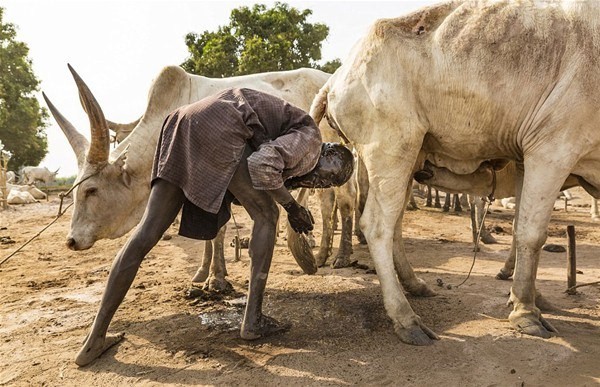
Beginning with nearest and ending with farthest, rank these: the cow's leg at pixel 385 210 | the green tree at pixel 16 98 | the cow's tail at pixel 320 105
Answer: the cow's leg at pixel 385 210 < the cow's tail at pixel 320 105 < the green tree at pixel 16 98

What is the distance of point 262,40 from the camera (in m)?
20.6

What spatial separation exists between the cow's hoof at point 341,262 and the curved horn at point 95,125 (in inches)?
115

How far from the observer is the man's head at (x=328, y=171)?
3.47 m

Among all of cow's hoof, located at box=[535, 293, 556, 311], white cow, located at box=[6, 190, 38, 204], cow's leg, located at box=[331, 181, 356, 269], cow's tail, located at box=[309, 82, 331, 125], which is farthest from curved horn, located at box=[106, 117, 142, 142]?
white cow, located at box=[6, 190, 38, 204]

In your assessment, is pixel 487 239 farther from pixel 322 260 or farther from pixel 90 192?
pixel 90 192

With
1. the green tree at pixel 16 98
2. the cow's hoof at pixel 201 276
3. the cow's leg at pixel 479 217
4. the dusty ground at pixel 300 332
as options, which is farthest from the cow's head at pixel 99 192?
the green tree at pixel 16 98

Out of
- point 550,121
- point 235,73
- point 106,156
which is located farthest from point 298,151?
point 235,73

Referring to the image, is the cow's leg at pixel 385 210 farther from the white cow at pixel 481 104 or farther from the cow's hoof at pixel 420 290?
the cow's hoof at pixel 420 290

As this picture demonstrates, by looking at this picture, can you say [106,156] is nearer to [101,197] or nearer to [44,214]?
[101,197]

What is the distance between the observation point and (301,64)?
70.4 feet

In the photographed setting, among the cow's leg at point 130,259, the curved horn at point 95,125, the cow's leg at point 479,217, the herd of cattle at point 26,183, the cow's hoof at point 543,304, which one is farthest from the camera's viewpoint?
the herd of cattle at point 26,183

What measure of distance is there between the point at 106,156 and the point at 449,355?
3.38 metres

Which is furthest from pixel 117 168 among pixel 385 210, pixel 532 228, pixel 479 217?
pixel 479 217

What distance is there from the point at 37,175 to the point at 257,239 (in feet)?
95.8
